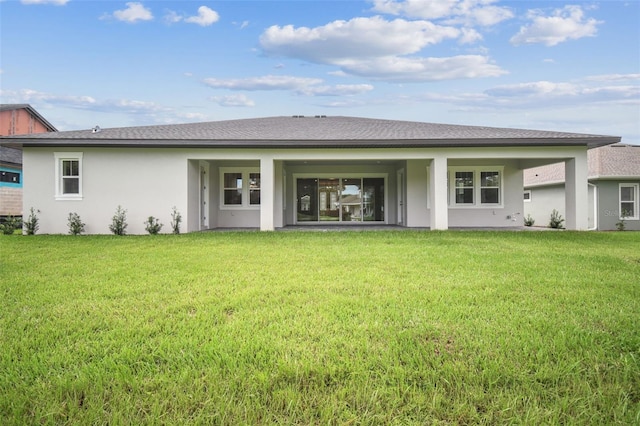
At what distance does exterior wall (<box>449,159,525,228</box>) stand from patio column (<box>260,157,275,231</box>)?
7.70 meters

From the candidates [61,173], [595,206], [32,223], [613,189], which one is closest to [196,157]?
[61,173]

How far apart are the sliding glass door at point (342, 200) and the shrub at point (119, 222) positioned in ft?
25.7

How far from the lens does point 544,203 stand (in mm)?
19984

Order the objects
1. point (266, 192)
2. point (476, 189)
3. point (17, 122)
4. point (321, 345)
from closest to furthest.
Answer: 1. point (321, 345)
2. point (266, 192)
3. point (476, 189)
4. point (17, 122)

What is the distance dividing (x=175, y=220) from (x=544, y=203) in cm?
1860

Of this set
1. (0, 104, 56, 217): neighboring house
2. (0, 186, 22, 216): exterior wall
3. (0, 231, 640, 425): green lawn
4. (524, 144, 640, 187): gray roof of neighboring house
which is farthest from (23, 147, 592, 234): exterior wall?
(0, 104, 56, 217): neighboring house

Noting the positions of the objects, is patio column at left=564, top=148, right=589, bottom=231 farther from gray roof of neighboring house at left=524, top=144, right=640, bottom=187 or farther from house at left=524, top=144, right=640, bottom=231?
gray roof of neighboring house at left=524, top=144, right=640, bottom=187

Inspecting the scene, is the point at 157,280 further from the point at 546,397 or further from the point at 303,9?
the point at 303,9

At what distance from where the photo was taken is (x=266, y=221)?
13.1 m

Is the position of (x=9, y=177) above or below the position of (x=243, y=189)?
above

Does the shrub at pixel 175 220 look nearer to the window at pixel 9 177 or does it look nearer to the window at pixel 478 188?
the window at pixel 478 188

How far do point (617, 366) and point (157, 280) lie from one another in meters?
5.27

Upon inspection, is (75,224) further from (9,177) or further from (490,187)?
(490,187)

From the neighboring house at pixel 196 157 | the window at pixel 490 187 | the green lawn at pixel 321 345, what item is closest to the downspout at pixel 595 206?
the neighboring house at pixel 196 157
